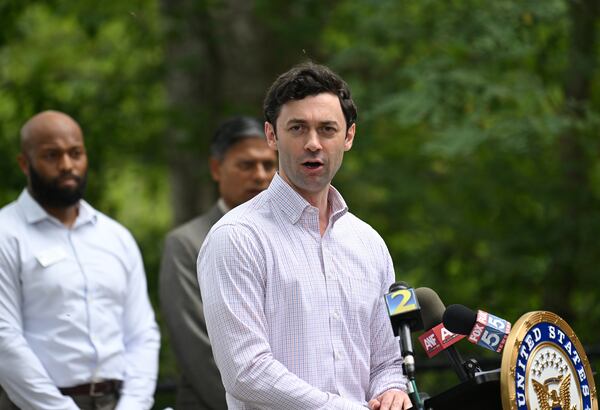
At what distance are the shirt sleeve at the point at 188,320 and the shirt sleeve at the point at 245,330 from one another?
1674 mm

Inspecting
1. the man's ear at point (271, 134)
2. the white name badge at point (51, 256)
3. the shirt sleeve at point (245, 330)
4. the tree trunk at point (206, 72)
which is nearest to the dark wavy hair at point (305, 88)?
the man's ear at point (271, 134)

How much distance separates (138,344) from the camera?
4875 mm

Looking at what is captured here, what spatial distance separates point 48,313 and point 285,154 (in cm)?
174

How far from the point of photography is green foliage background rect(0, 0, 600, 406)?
7.74m

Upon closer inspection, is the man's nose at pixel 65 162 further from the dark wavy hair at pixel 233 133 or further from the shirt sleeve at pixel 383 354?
the shirt sleeve at pixel 383 354

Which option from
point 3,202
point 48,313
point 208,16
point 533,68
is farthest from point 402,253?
point 48,313

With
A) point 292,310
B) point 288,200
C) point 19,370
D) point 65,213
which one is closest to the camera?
point 292,310

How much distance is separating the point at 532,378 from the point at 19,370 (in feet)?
7.34

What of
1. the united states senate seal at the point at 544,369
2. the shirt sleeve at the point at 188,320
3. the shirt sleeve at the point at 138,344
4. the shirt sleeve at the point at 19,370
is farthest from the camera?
the shirt sleeve at the point at 188,320

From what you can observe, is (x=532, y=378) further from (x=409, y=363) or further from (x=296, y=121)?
(x=296, y=121)

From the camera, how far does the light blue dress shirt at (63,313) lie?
434 cm

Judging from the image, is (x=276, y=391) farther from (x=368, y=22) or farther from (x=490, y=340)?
(x=368, y=22)

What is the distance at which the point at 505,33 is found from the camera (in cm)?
760

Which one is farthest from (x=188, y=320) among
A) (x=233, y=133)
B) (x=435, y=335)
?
(x=435, y=335)
